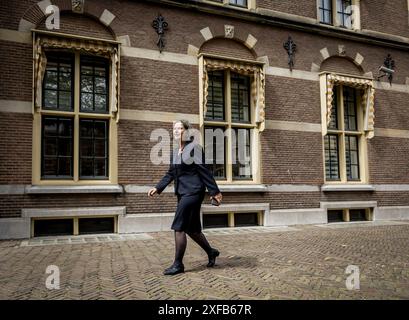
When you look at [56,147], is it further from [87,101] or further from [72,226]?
[72,226]

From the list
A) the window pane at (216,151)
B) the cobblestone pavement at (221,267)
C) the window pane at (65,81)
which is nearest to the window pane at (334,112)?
the window pane at (216,151)

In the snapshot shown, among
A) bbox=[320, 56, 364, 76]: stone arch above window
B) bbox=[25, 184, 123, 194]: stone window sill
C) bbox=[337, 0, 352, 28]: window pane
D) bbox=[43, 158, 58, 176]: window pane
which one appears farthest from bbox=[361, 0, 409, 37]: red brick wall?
bbox=[43, 158, 58, 176]: window pane

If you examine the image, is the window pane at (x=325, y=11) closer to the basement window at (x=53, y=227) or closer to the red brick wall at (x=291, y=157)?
the red brick wall at (x=291, y=157)

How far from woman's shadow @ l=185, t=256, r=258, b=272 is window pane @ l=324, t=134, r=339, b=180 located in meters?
6.34

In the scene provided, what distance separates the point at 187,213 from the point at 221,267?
1.03m

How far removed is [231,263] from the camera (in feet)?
18.3

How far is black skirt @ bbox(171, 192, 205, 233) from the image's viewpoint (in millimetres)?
4902

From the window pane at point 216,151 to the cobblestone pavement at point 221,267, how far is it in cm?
207

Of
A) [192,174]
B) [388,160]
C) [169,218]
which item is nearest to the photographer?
[192,174]

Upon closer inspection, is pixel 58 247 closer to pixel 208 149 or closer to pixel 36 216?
pixel 36 216

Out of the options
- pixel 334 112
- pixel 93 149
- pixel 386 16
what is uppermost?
pixel 386 16

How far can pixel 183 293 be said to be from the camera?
13.2 feet

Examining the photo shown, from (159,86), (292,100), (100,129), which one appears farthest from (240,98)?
(100,129)

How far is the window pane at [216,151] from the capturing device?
986 cm
